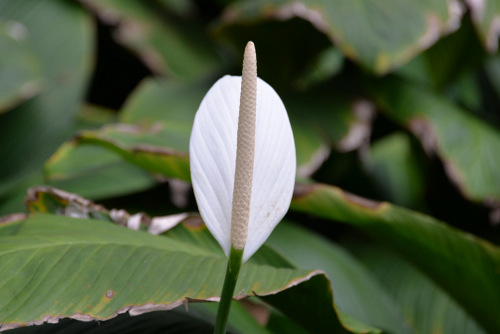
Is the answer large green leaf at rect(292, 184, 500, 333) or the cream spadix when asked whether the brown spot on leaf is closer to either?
the cream spadix

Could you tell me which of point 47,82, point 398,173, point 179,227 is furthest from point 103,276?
point 398,173

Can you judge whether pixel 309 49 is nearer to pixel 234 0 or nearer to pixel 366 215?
pixel 234 0

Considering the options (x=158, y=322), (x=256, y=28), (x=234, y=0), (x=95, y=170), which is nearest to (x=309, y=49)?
(x=256, y=28)

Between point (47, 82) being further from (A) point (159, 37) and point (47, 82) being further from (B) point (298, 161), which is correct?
(B) point (298, 161)

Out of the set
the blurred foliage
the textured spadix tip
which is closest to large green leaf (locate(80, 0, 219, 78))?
the blurred foliage

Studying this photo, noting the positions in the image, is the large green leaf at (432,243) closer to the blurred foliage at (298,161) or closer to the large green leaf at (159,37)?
the blurred foliage at (298,161)

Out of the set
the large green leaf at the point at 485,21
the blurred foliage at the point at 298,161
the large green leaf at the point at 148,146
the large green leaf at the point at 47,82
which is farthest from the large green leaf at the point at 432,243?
the large green leaf at the point at 47,82

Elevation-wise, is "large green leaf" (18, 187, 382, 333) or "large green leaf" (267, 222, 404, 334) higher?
"large green leaf" (18, 187, 382, 333)
